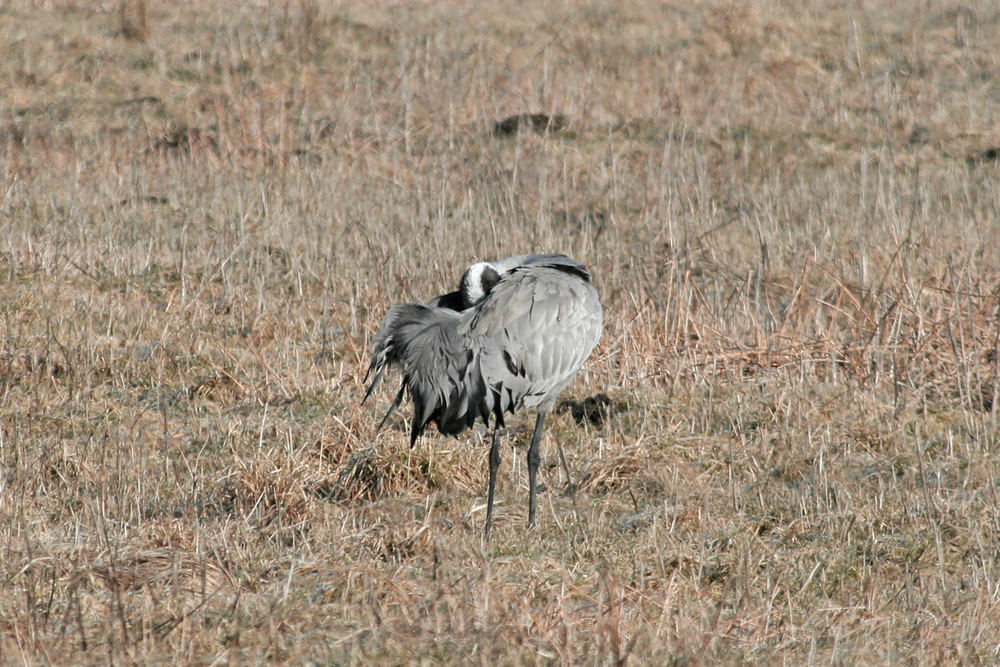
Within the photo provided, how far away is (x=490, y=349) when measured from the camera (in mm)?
4762

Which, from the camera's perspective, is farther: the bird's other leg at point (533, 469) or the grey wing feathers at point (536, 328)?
the grey wing feathers at point (536, 328)

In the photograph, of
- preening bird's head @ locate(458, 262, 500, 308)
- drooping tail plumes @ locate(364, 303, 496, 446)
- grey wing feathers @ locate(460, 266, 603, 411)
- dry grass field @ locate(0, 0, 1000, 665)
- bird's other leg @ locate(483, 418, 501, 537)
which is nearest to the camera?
dry grass field @ locate(0, 0, 1000, 665)

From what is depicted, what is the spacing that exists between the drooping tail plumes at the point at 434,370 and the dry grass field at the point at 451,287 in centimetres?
43

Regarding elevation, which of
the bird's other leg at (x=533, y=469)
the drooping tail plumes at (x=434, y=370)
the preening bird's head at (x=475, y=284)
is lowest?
the bird's other leg at (x=533, y=469)

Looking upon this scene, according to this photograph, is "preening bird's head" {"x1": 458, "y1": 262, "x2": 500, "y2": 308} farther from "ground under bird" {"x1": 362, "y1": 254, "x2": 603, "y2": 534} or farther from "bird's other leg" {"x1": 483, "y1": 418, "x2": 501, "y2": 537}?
"bird's other leg" {"x1": 483, "y1": 418, "x2": 501, "y2": 537}

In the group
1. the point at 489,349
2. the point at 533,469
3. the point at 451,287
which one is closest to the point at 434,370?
the point at 489,349

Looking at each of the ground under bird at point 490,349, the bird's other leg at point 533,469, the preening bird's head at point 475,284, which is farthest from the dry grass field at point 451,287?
the preening bird's head at point 475,284

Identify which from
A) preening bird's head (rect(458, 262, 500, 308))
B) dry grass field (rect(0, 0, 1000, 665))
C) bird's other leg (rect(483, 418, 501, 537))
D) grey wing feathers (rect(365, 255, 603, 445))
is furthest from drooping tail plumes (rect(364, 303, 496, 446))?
dry grass field (rect(0, 0, 1000, 665))

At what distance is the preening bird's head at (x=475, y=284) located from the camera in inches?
197

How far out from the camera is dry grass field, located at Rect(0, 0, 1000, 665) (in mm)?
3436

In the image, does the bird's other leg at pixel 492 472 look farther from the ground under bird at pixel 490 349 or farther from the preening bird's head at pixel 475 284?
the preening bird's head at pixel 475 284

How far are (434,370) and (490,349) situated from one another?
272 mm

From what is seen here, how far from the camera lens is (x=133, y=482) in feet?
15.4

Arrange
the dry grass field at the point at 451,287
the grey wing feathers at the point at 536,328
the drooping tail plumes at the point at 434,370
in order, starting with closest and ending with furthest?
the dry grass field at the point at 451,287 → the drooping tail plumes at the point at 434,370 → the grey wing feathers at the point at 536,328
